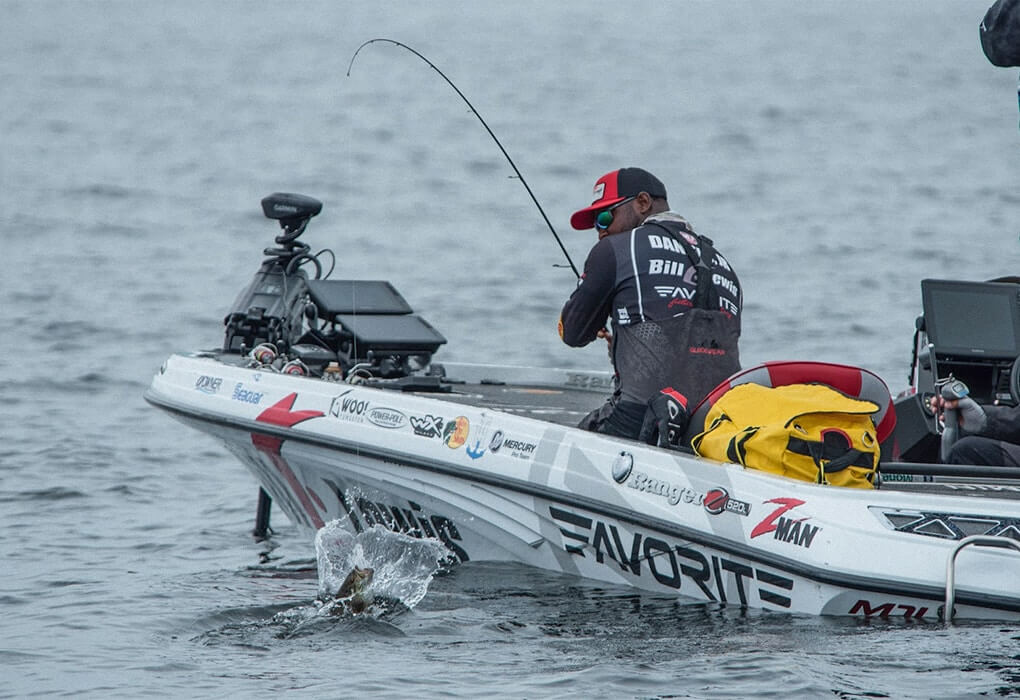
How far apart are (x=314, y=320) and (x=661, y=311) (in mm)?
2542

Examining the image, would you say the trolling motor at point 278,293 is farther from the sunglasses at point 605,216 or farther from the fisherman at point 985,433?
the fisherman at point 985,433

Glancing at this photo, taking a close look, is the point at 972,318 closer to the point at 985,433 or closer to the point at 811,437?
the point at 985,433

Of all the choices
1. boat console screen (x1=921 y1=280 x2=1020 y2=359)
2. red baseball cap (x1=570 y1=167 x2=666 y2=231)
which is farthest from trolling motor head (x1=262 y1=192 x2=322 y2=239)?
boat console screen (x1=921 y1=280 x2=1020 y2=359)

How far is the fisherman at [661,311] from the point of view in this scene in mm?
5535

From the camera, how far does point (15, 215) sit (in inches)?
807

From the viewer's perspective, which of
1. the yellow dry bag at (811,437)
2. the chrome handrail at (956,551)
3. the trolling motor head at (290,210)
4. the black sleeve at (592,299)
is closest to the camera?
the chrome handrail at (956,551)

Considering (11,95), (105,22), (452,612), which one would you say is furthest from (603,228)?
(105,22)

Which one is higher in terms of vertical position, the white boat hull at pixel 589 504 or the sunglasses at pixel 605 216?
the sunglasses at pixel 605 216

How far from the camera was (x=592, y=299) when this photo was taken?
5691mm

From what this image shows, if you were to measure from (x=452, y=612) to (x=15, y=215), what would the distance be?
16.4m

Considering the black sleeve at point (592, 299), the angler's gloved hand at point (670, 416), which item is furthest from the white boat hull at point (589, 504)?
the black sleeve at point (592, 299)

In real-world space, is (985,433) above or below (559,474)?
above

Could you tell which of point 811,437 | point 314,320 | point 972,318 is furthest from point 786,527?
point 314,320

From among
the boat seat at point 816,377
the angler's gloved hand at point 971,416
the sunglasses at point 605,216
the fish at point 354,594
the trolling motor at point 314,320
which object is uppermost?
the sunglasses at point 605,216
